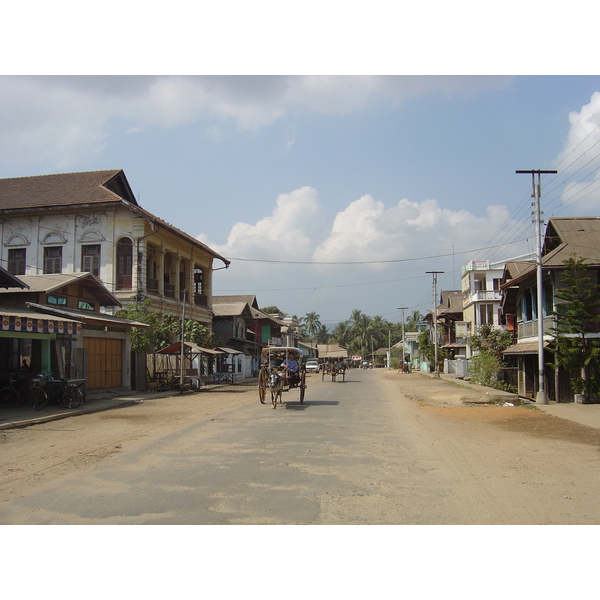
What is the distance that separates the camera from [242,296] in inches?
2601

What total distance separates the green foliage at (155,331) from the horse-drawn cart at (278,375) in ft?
30.7

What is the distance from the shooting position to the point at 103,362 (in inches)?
963

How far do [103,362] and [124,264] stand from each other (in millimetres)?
9334

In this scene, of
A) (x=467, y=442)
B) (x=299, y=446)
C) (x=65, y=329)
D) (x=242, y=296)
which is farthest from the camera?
(x=242, y=296)

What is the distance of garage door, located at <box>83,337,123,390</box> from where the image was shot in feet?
77.0

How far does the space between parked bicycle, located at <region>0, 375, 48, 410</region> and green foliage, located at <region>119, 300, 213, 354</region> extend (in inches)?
372

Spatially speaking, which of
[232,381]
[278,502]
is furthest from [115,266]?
[278,502]

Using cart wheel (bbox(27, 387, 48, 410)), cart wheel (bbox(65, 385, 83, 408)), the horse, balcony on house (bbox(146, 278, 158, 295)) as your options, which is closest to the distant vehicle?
balcony on house (bbox(146, 278, 158, 295))

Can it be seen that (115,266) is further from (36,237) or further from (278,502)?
(278,502)

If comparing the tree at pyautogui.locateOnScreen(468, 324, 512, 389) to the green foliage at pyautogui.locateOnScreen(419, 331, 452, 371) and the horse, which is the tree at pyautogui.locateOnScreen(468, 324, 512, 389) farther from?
the green foliage at pyautogui.locateOnScreen(419, 331, 452, 371)

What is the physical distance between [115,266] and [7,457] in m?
23.0

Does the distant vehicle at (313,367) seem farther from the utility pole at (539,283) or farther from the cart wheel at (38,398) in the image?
the cart wheel at (38,398)

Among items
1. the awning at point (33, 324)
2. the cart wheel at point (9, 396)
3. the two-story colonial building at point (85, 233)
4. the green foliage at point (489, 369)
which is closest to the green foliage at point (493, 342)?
the green foliage at point (489, 369)

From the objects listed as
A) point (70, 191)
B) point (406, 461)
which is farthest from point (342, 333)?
point (406, 461)
